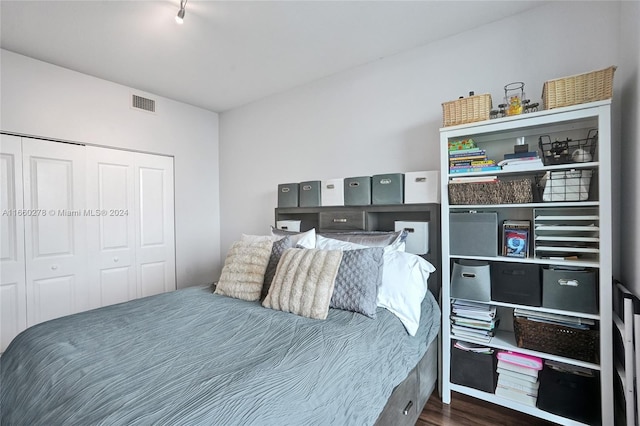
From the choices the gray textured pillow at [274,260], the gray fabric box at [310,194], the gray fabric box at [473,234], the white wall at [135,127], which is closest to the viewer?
the gray fabric box at [473,234]

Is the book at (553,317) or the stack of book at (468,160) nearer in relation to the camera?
the book at (553,317)

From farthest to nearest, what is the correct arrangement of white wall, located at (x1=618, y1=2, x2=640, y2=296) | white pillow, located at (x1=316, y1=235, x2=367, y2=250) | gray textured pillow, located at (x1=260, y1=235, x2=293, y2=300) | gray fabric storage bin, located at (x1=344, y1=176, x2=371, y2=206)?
gray fabric storage bin, located at (x1=344, y1=176, x2=371, y2=206) < white pillow, located at (x1=316, y1=235, x2=367, y2=250) < gray textured pillow, located at (x1=260, y1=235, x2=293, y2=300) < white wall, located at (x1=618, y1=2, x2=640, y2=296)

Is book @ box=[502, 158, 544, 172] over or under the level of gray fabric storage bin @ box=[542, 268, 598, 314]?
over

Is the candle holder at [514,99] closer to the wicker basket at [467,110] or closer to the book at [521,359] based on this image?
the wicker basket at [467,110]

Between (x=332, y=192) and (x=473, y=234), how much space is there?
3.91 feet

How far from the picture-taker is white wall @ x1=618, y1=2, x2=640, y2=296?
4.64ft

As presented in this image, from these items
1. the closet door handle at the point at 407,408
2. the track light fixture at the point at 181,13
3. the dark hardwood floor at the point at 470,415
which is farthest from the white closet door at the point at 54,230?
the dark hardwood floor at the point at 470,415

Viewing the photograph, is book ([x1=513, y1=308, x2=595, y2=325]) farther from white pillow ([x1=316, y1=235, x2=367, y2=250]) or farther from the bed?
white pillow ([x1=316, y1=235, x2=367, y2=250])

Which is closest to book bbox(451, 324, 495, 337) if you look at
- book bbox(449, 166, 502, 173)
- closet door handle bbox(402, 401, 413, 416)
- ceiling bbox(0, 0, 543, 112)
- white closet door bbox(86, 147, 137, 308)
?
closet door handle bbox(402, 401, 413, 416)

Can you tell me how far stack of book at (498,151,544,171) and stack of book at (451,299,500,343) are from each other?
0.90 meters

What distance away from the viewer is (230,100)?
349 cm

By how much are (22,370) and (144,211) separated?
2.27m

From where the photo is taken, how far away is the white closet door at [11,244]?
2.41 m

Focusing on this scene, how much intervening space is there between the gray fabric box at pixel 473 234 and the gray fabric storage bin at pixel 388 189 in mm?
430
